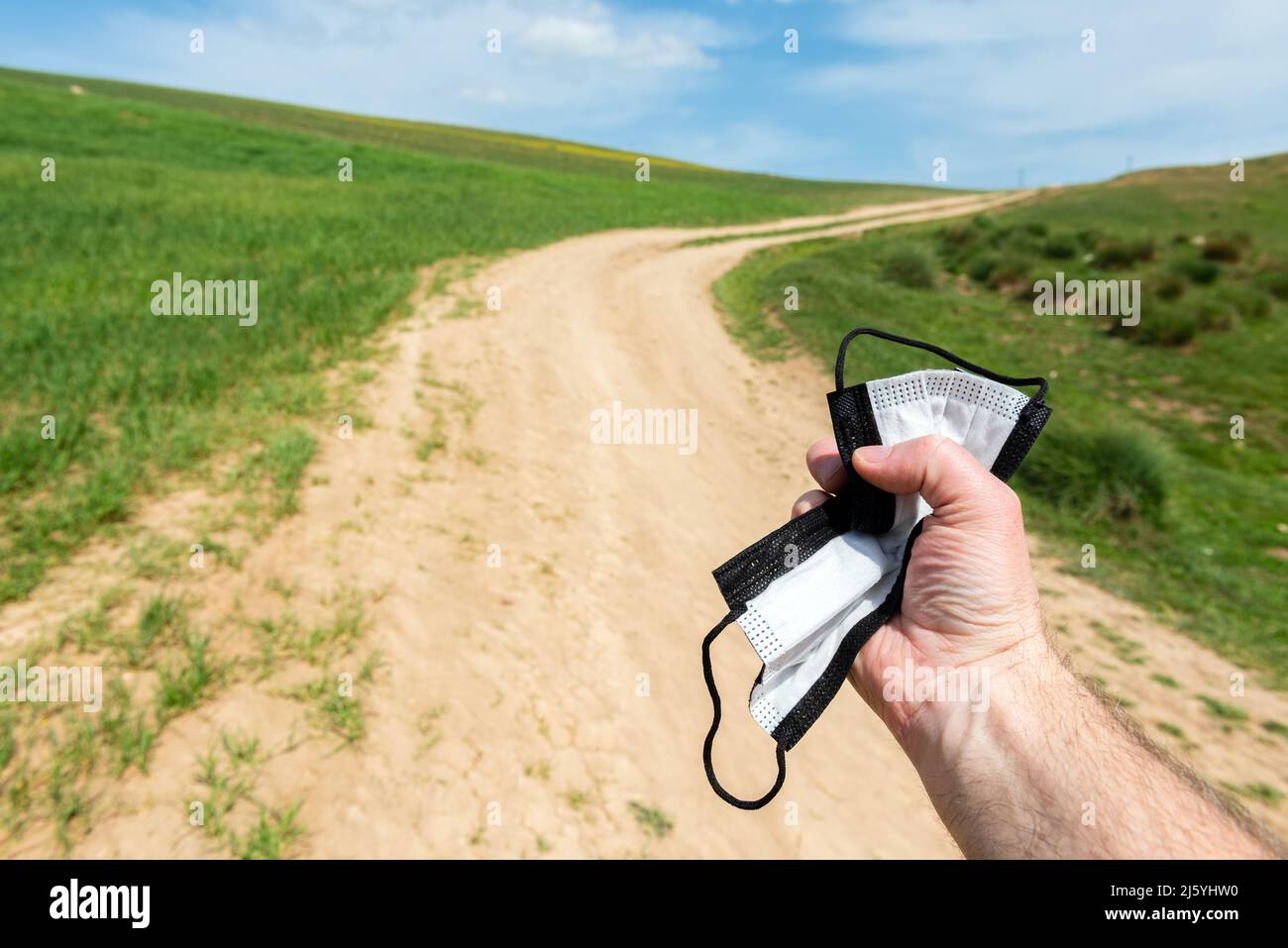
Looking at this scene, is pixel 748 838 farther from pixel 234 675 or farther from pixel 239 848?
pixel 234 675

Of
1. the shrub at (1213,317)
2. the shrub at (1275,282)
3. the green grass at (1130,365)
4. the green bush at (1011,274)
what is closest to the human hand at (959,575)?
the green grass at (1130,365)

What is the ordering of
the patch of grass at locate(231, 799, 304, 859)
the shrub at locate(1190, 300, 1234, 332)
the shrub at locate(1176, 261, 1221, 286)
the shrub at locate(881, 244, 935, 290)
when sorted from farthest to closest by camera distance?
the shrub at locate(881, 244, 935, 290) < the shrub at locate(1176, 261, 1221, 286) < the shrub at locate(1190, 300, 1234, 332) < the patch of grass at locate(231, 799, 304, 859)

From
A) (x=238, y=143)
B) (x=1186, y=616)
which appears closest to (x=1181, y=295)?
(x=1186, y=616)

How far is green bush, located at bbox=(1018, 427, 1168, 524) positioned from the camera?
7.17 m

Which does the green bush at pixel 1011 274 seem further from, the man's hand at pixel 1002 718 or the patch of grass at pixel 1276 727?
the man's hand at pixel 1002 718

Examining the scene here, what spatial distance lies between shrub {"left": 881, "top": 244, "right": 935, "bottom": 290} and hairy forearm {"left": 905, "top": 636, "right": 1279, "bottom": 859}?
62.0 feet

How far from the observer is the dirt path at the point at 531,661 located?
325 centimetres

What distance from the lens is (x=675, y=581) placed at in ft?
17.6

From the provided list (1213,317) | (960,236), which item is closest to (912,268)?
(1213,317)

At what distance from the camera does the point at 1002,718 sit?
1784 mm

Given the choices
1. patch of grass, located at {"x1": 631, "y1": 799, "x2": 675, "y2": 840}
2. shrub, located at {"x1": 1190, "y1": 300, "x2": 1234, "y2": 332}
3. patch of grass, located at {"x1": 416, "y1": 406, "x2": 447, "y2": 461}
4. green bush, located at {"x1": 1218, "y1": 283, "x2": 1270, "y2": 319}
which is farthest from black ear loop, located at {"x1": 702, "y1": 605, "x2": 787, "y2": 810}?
green bush, located at {"x1": 1218, "y1": 283, "x2": 1270, "y2": 319}

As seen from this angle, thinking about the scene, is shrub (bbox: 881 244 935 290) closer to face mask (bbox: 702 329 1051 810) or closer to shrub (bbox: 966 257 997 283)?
shrub (bbox: 966 257 997 283)

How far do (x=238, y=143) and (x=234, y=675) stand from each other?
121ft

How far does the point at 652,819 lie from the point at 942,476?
93.6 inches
